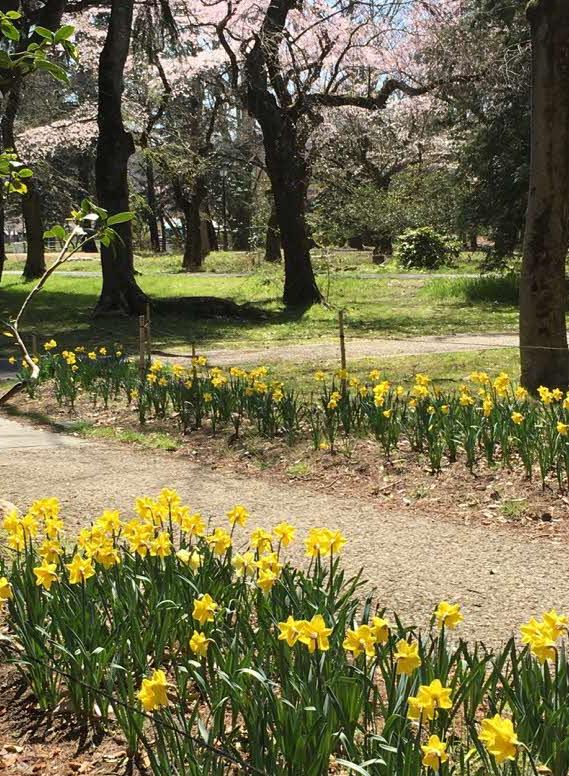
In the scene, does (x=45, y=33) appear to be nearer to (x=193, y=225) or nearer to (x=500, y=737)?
(x=500, y=737)

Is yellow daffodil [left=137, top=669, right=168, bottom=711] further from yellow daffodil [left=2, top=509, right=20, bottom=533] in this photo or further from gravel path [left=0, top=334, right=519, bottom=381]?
gravel path [left=0, top=334, right=519, bottom=381]

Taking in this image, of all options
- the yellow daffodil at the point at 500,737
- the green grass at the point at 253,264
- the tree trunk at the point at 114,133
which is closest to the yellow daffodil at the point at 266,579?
the yellow daffodil at the point at 500,737

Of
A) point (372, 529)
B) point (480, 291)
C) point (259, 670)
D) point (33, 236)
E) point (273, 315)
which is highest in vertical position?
point (33, 236)

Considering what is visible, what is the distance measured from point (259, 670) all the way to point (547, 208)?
6113 millimetres

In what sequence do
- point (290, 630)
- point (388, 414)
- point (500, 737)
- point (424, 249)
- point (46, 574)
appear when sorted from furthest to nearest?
point (424, 249)
point (388, 414)
point (46, 574)
point (290, 630)
point (500, 737)

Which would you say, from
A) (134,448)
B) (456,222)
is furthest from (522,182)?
(134,448)

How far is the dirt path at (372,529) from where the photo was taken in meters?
3.91

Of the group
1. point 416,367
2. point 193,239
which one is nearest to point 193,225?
point 193,239

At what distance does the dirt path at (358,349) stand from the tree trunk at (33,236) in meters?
15.1

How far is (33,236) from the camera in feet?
86.9

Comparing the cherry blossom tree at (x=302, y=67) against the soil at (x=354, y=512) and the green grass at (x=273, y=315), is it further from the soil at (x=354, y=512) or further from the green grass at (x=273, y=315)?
the soil at (x=354, y=512)

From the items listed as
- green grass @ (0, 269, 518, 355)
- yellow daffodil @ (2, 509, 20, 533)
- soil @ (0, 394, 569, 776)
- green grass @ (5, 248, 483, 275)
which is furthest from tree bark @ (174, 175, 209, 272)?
yellow daffodil @ (2, 509, 20, 533)

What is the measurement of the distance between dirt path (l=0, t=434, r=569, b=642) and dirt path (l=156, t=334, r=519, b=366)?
5151 millimetres

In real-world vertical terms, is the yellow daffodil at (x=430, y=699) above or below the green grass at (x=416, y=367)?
above
